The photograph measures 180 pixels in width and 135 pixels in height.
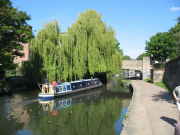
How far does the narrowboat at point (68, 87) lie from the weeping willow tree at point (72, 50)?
121 centimetres

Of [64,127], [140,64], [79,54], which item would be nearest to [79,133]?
[64,127]

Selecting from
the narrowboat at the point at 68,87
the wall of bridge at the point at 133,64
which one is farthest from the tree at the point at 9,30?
the wall of bridge at the point at 133,64

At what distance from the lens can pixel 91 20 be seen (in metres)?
23.0

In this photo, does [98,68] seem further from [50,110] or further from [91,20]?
[50,110]

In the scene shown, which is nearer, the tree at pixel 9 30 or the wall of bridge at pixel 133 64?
the tree at pixel 9 30

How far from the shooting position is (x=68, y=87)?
19281 mm

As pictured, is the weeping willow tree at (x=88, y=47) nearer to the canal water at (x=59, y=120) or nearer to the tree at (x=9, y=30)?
the tree at (x=9, y=30)

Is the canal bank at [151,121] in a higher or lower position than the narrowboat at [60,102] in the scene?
higher

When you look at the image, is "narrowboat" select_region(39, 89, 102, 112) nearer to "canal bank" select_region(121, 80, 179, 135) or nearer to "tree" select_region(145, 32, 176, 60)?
"canal bank" select_region(121, 80, 179, 135)

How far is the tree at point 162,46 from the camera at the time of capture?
127 feet

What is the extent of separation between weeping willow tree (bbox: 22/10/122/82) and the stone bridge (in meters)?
11.4

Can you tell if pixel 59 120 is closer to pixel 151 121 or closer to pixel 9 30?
pixel 151 121

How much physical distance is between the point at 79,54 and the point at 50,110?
10131mm

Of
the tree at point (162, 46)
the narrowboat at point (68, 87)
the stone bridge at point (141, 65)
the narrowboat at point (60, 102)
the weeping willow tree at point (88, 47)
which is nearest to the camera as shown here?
the narrowboat at point (60, 102)
